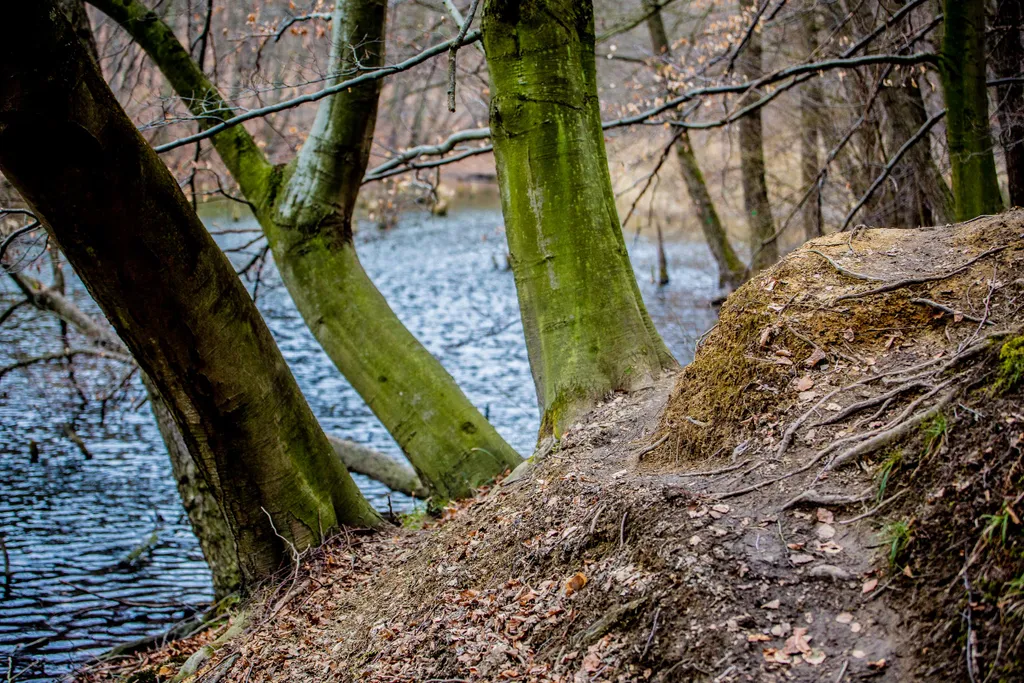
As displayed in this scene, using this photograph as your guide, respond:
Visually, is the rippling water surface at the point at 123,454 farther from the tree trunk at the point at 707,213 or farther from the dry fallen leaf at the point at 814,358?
the dry fallen leaf at the point at 814,358

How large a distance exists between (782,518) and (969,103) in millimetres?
4813

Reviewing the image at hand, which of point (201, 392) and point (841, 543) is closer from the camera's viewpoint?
point (841, 543)

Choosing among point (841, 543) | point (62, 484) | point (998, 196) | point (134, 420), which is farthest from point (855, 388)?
point (134, 420)

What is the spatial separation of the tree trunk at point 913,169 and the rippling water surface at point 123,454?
3.14 metres

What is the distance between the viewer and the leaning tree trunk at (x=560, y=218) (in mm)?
4664

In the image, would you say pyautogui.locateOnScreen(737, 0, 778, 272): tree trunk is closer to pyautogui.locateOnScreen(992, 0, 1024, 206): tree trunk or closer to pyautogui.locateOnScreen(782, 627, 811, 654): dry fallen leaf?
pyautogui.locateOnScreen(992, 0, 1024, 206): tree trunk

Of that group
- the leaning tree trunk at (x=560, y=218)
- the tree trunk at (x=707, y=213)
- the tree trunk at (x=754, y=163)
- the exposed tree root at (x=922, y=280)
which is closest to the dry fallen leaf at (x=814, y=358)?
the exposed tree root at (x=922, y=280)

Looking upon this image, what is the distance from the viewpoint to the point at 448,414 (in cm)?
612

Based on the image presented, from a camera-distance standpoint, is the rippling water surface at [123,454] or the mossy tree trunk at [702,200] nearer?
the rippling water surface at [123,454]

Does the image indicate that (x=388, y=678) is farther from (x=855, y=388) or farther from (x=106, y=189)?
(x=106, y=189)

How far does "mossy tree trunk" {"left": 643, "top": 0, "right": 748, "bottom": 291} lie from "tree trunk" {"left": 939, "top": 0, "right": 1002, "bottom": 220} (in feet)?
27.2

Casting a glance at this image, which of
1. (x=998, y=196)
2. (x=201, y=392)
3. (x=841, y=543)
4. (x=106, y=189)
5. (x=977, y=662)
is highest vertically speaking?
(x=106, y=189)

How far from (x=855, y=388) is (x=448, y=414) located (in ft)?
11.6

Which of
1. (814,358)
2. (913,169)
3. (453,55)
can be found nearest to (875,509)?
(814,358)
